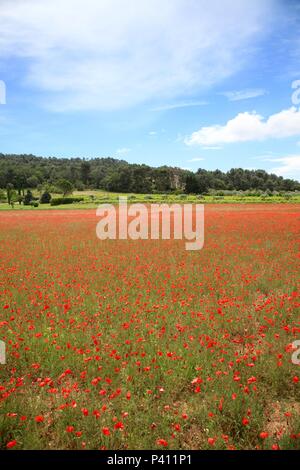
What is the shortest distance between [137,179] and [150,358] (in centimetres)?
11724

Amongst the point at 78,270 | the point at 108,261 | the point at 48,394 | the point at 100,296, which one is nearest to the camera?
the point at 48,394

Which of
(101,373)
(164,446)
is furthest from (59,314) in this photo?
(164,446)

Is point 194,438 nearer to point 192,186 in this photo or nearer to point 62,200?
point 62,200

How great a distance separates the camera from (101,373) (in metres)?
5.15

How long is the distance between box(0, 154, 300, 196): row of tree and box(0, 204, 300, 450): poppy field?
92.3 meters

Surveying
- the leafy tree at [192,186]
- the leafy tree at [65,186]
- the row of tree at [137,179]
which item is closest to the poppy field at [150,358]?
the leafy tree at [65,186]

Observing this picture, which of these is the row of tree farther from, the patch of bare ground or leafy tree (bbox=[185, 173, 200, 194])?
the patch of bare ground

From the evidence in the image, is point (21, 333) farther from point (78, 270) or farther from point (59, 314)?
point (78, 270)

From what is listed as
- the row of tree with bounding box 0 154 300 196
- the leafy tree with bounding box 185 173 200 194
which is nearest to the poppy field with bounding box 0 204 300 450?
the row of tree with bounding box 0 154 300 196

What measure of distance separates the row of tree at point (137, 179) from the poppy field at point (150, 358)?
92253 mm

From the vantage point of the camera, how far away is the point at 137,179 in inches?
4744

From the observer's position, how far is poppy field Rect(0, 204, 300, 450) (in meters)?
3.99

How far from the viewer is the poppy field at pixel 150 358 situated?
3.99 m
